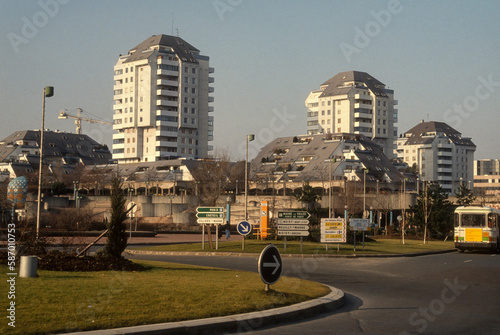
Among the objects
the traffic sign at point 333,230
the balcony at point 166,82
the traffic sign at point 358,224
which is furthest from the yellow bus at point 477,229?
the balcony at point 166,82

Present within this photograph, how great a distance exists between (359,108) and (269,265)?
154332mm

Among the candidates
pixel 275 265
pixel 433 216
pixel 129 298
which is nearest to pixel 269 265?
pixel 275 265

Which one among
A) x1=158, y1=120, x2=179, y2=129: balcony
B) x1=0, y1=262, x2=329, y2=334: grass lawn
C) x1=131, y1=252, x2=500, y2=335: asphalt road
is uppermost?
x1=158, y1=120, x2=179, y2=129: balcony

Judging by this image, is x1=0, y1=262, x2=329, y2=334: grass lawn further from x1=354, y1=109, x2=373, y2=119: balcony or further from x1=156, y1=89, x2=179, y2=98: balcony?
x1=354, y1=109, x2=373, y2=119: balcony

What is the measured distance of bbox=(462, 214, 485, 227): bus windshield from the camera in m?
38.6

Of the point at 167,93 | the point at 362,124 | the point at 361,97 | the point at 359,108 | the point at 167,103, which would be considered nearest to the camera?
the point at 167,93

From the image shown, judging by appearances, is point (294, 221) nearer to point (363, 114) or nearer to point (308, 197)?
point (308, 197)

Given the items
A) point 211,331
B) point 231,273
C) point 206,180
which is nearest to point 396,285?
point 231,273

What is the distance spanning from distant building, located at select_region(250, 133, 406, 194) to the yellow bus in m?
64.2

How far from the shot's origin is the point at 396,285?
60.4ft

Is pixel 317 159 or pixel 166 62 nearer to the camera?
pixel 317 159

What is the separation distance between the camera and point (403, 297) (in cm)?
1555

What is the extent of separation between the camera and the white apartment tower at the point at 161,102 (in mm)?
145125

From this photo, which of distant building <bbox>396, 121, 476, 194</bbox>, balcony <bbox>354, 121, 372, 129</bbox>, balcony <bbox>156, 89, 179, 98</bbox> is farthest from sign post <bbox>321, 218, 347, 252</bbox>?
distant building <bbox>396, 121, 476, 194</bbox>
